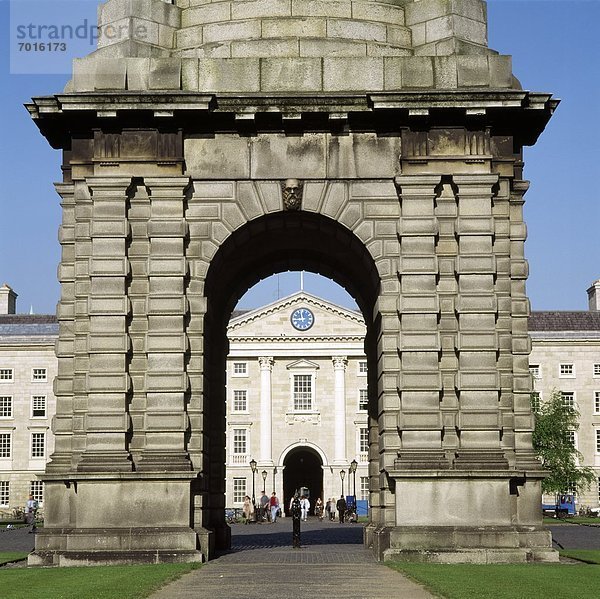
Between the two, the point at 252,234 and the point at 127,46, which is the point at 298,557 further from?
the point at 127,46

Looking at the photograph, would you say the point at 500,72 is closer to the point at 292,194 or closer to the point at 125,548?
the point at 292,194

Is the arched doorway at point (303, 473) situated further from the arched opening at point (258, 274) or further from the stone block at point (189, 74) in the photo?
the stone block at point (189, 74)

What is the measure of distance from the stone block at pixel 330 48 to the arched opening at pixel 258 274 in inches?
162

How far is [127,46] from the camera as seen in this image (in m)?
30.6

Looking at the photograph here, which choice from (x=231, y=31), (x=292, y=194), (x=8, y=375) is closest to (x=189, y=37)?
(x=231, y=31)

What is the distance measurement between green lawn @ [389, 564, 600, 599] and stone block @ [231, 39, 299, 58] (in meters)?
12.8

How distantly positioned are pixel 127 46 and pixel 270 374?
70.8 metres

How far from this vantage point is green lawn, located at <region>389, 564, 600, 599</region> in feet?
66.6

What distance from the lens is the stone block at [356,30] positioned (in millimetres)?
31312

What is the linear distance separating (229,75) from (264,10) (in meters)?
2.46

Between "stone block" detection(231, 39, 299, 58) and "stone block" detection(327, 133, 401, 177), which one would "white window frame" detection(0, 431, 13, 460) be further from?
"stone block" detection(327, 133, 401, 177)

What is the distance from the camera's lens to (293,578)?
23.9 m

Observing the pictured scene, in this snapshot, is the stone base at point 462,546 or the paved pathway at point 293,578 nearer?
the paved pathway at point 293,578

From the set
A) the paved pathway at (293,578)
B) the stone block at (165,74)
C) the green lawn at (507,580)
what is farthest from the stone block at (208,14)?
the green lawn at (507,580)
